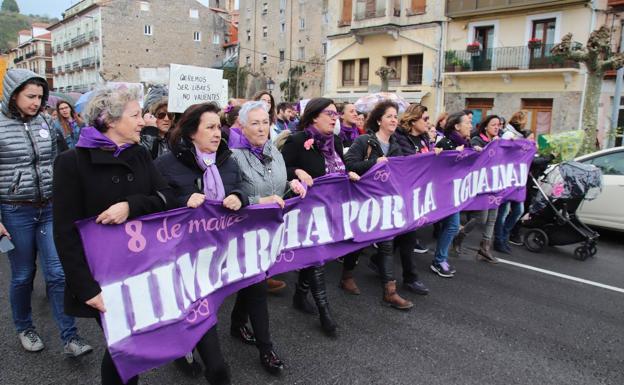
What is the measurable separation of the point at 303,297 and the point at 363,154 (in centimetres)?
152

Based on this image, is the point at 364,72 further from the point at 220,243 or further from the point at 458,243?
the point at 220,243

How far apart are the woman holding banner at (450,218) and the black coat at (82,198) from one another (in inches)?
153

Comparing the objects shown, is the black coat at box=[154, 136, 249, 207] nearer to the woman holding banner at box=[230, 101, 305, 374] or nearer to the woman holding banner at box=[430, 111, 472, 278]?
the woman holding banner at box=[230, 101, 305, 374]

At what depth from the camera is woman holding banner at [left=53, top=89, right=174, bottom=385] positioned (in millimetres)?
2387

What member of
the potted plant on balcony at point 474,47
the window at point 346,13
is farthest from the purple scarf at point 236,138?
the window at point 346,13

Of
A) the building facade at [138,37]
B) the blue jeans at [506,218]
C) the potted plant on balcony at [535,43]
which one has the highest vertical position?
the building facade at [138,37]

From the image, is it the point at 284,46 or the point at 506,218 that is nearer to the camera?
the point at 506,218

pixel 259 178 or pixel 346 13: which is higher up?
pixel 346 13

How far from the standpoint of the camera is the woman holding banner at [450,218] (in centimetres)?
549

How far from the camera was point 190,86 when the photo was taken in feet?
16.8

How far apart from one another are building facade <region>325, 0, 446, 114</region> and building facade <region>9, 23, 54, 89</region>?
2362 inches

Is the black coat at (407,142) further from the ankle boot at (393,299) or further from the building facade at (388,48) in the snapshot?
the building facade at (388,48)

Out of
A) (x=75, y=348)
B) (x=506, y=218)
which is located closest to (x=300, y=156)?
(x=75, y=348)

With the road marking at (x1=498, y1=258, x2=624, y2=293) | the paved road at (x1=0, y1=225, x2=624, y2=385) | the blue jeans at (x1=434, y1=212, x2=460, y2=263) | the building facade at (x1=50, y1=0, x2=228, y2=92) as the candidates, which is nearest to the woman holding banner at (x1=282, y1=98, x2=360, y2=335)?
the paved road at (x1=0, y1=225, x2=624, y2=385)
